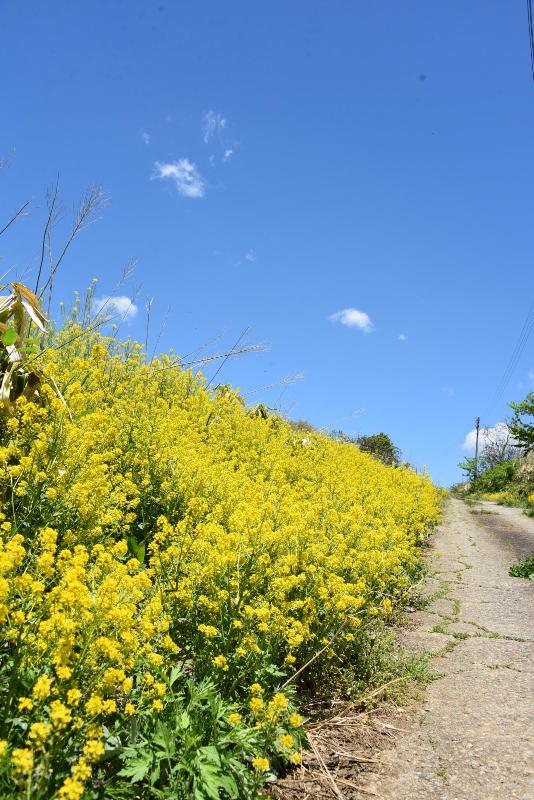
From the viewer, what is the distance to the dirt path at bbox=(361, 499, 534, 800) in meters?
2.71

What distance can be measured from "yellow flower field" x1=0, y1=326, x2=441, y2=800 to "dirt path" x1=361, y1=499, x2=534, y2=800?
1.91 ft

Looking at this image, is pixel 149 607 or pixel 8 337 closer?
pixel 149 607

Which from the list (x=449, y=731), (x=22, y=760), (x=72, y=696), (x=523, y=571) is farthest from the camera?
(x=523, y=571)

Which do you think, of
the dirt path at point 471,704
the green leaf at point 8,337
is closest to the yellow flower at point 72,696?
the dirt path at point 471,704

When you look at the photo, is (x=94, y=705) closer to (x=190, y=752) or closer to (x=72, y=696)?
(x=72, y=696)

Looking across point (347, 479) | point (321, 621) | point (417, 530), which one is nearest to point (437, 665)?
point (321, 621)

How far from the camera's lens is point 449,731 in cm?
322

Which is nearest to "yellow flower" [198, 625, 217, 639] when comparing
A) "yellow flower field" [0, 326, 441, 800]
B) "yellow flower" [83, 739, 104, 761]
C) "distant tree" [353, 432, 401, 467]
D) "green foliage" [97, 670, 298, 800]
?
"yellow flower field" [0, 326, 441, 800]

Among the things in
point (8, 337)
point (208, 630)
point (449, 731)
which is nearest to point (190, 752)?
point (208, 630)

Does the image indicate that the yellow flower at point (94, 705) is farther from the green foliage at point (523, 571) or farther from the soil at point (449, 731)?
the green foliage at point (523, 571)

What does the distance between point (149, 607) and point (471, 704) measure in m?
2.45

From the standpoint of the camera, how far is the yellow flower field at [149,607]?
1900mm

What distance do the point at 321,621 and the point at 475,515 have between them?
15.1 m

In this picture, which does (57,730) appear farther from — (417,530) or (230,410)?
(417,530)
